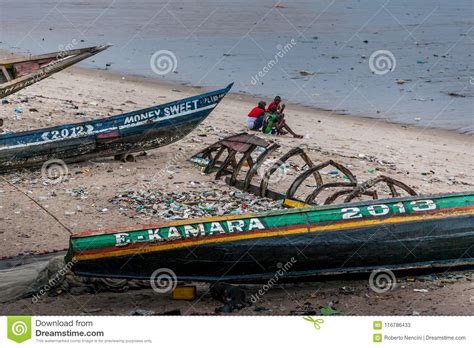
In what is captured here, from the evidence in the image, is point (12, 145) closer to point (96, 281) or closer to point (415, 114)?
point (96, 281)

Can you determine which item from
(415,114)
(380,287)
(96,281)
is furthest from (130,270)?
(415,114)

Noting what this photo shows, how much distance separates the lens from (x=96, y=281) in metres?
8.71

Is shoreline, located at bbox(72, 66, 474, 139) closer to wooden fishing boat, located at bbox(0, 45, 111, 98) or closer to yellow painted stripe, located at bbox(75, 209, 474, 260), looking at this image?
wooden fishing boat, located at bbox(0, 45, 111, 98)

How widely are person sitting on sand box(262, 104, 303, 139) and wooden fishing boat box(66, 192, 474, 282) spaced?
7.10 metres
